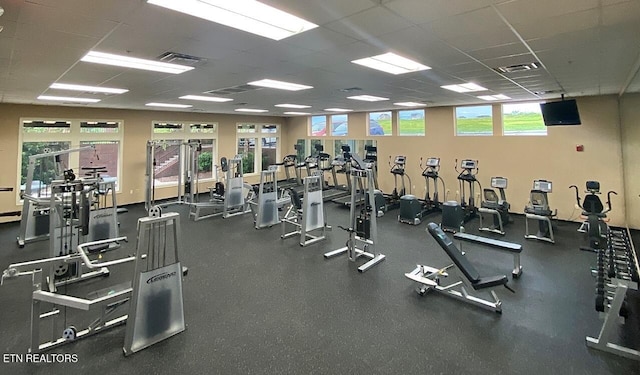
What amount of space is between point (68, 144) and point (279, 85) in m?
6.21

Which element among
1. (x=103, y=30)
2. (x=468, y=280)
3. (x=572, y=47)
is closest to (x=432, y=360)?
(x=468, y=280)

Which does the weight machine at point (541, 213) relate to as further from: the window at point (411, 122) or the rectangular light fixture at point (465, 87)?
the window at point (411, 122)

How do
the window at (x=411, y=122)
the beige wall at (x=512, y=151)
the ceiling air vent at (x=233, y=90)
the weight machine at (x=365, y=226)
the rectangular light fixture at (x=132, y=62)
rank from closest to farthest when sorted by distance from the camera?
the rectangular light fixture at (x=132, y=62), the weight machine at (x=365, y=226), the ceiling air vent at (x=233, y=90), the beige wall at (x=512, y=151), the window at (x=411, y=122)

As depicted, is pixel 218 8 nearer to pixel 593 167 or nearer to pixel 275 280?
pixel 275 280

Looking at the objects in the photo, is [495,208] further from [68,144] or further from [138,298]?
[68,144]

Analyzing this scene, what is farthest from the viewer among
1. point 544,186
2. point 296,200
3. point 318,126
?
point 318,126

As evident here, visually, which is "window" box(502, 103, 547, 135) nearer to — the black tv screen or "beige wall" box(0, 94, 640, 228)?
"beige wall" box(0, 94, 640, 228)

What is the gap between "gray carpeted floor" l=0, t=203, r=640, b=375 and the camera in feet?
8.41

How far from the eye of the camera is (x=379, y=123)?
10.0 meters

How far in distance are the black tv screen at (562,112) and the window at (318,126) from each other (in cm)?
723

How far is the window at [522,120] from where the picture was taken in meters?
7.09

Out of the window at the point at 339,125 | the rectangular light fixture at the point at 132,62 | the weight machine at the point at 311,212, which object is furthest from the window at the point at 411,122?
the rectangular light fixture at the point at 132,62

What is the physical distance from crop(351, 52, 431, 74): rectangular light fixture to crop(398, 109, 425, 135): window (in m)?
5.13

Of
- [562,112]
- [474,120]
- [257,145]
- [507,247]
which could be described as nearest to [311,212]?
[507,247]
